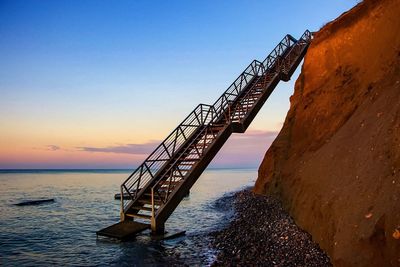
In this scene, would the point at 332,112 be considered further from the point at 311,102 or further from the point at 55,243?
the point at 55,243

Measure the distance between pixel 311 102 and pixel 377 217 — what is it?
36.6ft

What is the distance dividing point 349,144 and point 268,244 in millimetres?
4374

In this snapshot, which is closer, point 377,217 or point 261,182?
point 377,217

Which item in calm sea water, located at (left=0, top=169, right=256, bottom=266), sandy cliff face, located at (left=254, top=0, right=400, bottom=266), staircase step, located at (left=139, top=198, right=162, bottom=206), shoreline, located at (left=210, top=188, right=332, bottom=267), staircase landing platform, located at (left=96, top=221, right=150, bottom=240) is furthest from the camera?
staircase step, located at (left=139, top=198, right=162, bottom=206)

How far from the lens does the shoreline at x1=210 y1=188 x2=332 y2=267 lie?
30.9 ft

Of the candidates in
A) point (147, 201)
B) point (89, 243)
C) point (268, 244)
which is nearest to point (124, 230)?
point (147, 201)

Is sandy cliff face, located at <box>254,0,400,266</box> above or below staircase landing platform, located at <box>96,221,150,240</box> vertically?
above

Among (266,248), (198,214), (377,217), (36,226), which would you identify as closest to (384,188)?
(377,217)

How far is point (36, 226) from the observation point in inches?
817

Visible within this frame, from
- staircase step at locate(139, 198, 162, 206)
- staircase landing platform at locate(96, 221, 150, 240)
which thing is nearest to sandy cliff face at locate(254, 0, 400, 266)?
staircase step at locate(139, 198, 162, 206)

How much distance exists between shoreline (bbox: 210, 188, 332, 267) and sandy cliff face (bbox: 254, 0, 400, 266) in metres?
0.43

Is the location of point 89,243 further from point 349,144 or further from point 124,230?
point 349,144

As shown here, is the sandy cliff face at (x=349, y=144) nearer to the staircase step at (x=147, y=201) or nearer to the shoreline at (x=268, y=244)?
the shoreline at (x=268, y=244)

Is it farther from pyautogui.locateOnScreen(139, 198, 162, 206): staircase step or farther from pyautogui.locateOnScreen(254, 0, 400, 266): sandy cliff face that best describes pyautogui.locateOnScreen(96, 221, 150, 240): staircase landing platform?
pyautogui.locateOnScreen(254, 0, 400, 266): sandy cliff face
